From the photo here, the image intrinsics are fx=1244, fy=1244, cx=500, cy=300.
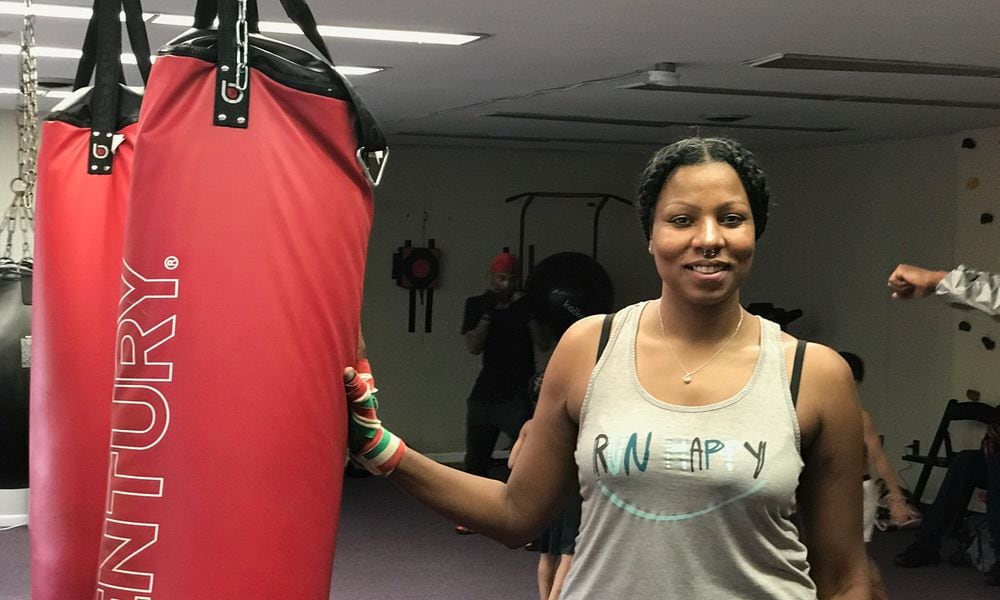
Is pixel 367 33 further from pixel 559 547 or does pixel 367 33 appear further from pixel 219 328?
pixel 219 328

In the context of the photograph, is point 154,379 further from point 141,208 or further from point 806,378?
point 806,378

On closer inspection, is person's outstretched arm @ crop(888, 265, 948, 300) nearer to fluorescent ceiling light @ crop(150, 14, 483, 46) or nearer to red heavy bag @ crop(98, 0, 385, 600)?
red heavy bag @ crop(98, 0, 385, 600)

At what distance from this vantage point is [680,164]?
1.68 m

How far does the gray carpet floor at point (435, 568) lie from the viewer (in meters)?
5.61

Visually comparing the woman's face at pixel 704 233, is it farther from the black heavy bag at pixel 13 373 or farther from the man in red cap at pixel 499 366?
the man in red cap at pixel 499 366

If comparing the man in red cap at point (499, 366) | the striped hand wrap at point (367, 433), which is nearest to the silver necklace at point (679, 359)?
the striped hand wrap at point (367, 433)

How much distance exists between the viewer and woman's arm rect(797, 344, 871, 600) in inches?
64.3

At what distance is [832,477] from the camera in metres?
1.64

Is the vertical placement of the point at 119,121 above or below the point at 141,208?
above

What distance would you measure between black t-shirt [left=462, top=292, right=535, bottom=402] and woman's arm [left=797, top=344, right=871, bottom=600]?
4.90 meters

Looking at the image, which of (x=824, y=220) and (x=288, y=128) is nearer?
(x=288, y=128)

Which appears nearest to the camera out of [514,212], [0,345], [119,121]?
[119,121]

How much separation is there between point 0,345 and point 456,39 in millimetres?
2486

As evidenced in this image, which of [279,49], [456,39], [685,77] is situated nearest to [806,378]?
[279,49]
